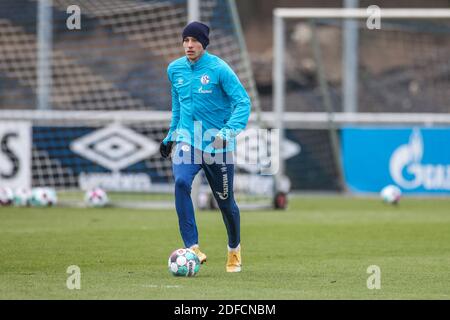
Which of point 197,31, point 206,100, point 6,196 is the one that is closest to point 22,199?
point 6,196

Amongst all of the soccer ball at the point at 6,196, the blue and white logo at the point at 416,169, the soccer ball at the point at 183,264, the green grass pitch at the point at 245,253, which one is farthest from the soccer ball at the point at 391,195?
the soccer ball at the point at 183,264

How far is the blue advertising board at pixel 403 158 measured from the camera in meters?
22.2

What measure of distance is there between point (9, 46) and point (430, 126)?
8381 millimetres

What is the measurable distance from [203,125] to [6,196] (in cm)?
950

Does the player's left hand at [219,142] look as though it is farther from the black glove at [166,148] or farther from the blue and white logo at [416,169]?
the blue and white logo at [416,169]

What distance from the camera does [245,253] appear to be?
12547 mm

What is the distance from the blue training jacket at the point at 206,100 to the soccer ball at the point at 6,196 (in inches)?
364

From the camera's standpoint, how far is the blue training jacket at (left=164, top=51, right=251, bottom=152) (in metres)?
10.5

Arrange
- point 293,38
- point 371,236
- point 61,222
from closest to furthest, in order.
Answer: point 371,236, point 61,222, point 293,38

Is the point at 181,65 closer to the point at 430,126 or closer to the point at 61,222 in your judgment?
the point at 61,222
